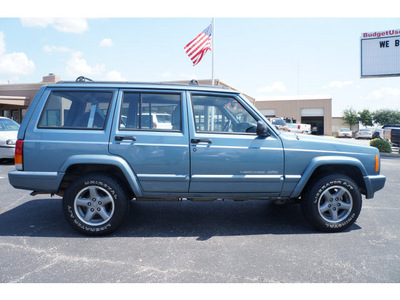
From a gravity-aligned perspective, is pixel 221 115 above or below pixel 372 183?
above

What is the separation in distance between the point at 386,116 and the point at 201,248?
79670mm

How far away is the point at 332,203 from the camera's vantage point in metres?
4.12

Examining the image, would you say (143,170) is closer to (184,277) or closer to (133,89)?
(133,89)

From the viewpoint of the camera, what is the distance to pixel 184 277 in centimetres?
289

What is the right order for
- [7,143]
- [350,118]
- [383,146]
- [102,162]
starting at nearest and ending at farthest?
[102,162] → [7,143] → [383,146] → [350,118]

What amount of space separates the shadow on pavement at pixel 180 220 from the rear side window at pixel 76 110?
142cm

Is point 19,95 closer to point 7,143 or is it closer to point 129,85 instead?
point 7,143

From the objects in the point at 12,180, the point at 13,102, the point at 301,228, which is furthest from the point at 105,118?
the point at 13,102

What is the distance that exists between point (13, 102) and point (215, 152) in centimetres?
2494

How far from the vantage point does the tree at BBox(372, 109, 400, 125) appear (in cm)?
7019

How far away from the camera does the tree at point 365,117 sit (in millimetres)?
65056

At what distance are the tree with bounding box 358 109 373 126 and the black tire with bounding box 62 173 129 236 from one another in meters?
70.1

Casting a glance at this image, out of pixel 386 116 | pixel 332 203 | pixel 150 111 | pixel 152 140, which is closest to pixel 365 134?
pixel 386 116

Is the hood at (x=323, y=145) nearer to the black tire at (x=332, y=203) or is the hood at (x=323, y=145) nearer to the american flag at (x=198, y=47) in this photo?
the black tire at (x=332, y=203)
